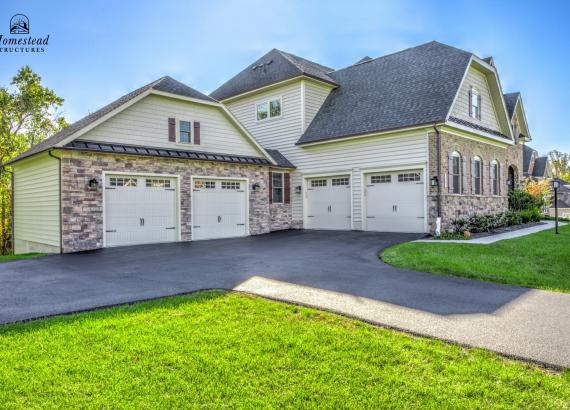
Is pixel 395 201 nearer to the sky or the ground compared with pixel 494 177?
nearer to the ground

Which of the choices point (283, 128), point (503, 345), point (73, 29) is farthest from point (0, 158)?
point (503, 345)

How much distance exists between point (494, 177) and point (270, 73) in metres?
12.0

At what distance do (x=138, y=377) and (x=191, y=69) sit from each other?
1860 centimetres

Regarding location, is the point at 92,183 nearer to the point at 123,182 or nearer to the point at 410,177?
the point at 123,182

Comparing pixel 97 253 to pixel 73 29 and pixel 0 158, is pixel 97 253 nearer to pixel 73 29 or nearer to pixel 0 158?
pixel 73 29

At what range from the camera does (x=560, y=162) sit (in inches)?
2849

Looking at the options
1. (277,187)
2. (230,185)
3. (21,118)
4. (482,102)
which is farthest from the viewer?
(21,118)

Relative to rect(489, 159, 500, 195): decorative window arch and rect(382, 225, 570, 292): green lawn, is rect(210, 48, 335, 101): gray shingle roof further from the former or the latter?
rect(382, 225, 570, 292): green lawn

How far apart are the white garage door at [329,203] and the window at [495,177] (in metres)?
7.28

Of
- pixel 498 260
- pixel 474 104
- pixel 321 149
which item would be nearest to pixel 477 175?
pixel 474 104

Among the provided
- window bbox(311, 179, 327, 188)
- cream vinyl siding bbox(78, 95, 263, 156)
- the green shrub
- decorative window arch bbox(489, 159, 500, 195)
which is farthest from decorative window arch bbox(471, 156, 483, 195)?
cream vinyl siding bbox(78, 95, 263, 156)

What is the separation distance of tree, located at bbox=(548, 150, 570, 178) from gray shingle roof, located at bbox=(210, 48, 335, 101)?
212ft

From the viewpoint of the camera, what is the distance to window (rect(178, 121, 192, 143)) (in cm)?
1489

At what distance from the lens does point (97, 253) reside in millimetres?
11680
